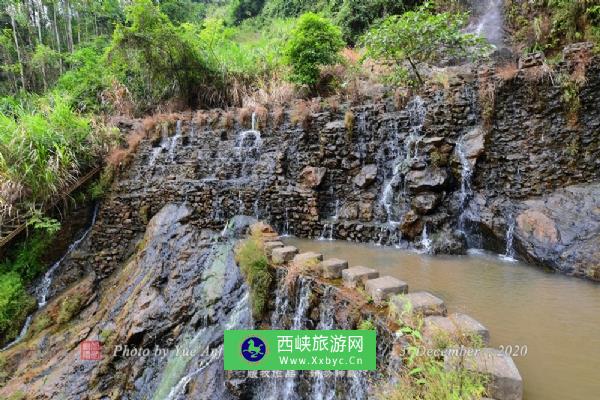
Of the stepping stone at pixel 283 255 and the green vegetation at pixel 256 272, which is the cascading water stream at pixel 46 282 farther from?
the stepping stone at pixel 283 255

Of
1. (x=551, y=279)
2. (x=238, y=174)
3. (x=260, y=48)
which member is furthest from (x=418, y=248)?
(x=260, y=48)

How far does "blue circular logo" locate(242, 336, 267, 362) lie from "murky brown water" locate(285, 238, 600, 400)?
5.54 ft

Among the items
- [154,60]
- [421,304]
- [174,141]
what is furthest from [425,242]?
[154,60]

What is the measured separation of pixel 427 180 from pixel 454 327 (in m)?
3.87

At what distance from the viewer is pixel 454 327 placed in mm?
2141

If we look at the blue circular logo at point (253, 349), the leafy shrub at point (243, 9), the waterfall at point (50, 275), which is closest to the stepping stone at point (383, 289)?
the blue circular logo at point (253, 349)

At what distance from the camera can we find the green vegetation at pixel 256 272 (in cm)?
386

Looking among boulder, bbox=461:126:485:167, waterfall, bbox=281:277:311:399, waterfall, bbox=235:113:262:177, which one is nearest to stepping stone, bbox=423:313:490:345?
waterfall, bbox=281:277:311:399

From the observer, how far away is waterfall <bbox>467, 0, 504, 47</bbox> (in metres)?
9.15

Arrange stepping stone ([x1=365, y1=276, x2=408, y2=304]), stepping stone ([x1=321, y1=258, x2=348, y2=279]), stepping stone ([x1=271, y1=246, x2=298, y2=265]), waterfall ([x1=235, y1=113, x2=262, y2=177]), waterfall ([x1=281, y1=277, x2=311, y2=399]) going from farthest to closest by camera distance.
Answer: waterfall ([x1=235, y1=113, x2=262, y2=177]), stepping stone ([x1=271, y1=246, x2=298, y2=265]), stepping stone ([x1=321, y1=258, x2=348, y2=279]), waterfall ([x1=281, y1=277, x2=311, y2=399]), stepping stone ([x1=365, y1=276, x2=408, y2=304])

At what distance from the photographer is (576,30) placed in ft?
21.4

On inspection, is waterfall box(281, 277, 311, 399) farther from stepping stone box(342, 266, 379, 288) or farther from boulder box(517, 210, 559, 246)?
boulder box(517, 210, 559, 246)

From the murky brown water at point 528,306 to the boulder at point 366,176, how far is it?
1.61 metres

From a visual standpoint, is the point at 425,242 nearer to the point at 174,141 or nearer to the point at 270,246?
the point at 270,246
